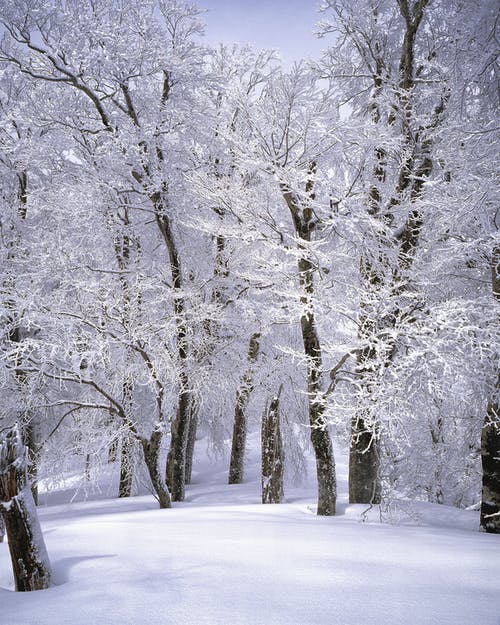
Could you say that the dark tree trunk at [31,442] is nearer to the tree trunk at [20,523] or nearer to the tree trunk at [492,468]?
the tree trunk at [20,523]

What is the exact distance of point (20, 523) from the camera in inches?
137

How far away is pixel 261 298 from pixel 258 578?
25.6 ft

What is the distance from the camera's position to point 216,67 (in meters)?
12.2

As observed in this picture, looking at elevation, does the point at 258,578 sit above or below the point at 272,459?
above

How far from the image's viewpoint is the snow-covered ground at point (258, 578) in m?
2.56

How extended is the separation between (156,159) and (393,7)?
475 centimetres

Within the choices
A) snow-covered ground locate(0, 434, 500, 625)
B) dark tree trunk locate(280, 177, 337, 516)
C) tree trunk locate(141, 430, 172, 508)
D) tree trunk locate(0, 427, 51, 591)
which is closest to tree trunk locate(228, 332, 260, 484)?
tree trunk locate(141, 430, 172, 508)

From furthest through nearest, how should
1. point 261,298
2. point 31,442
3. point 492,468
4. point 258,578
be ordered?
point 31,442, point 261,298, point 492,468, point 258,578

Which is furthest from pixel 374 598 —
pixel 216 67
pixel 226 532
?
pixel 216 67

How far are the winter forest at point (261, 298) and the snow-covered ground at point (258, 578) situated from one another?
0.03 metres

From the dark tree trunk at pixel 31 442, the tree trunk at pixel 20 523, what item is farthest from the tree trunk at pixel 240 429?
the tree trunk at pixel 20 523

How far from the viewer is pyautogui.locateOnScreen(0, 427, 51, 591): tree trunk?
3.28m

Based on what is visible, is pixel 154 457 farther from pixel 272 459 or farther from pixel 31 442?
pixel 31 442

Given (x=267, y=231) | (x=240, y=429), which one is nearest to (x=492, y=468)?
(x=267, y=231)
